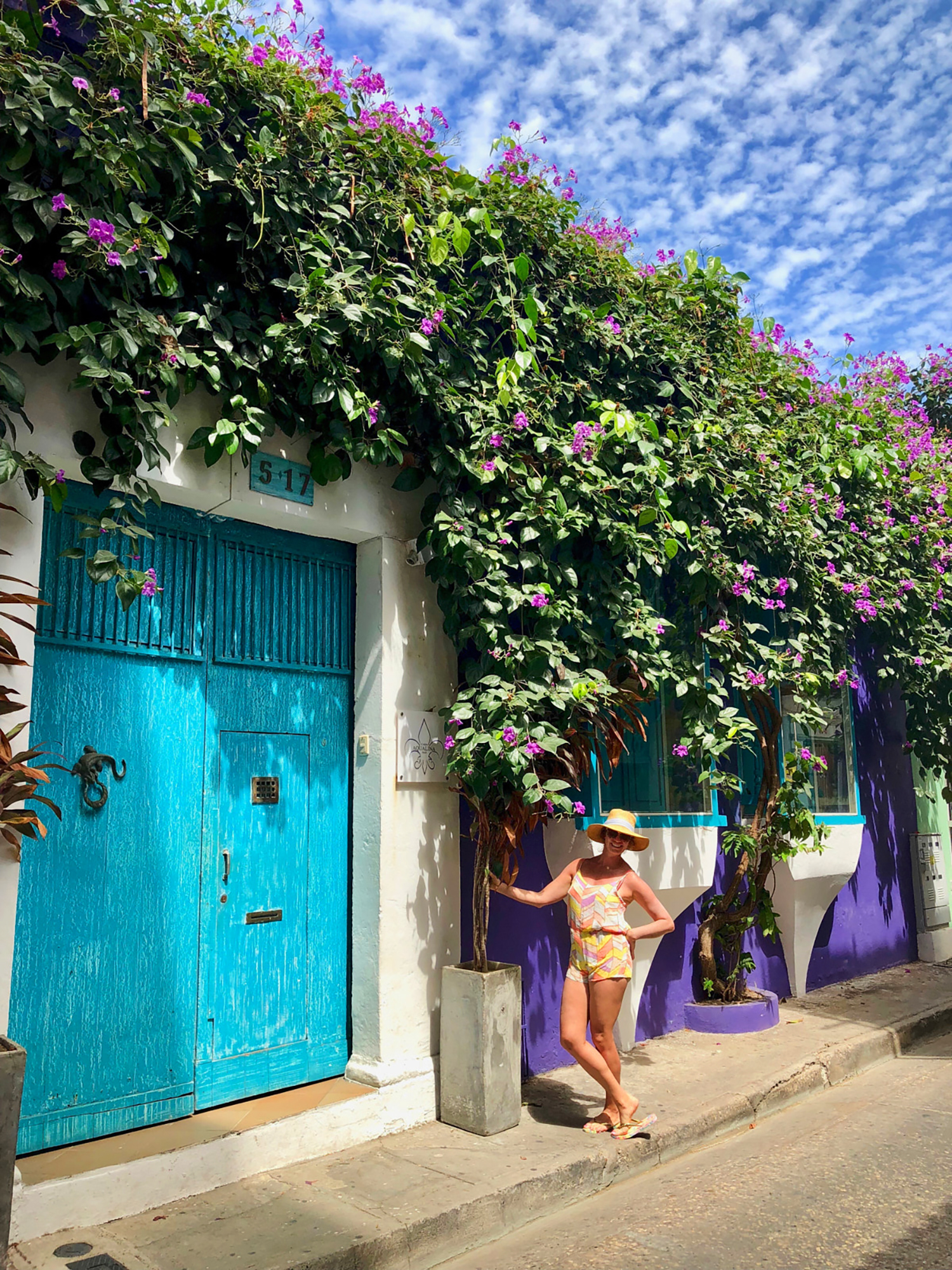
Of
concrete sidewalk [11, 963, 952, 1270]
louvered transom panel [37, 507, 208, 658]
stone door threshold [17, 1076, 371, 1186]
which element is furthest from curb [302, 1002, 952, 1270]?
louvered transom panel [37, 507, 208, 658]

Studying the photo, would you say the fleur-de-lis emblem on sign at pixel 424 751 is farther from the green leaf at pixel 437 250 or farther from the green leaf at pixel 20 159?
the green leaf at pixel 20 159

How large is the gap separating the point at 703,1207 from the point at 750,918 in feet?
10.1

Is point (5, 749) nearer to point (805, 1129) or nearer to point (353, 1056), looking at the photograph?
point (353, 1056)

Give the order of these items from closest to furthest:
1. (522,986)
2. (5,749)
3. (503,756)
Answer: (5,749) < (503,756) < (522,986)

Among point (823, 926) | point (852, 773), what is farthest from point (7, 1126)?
point (852, 773)

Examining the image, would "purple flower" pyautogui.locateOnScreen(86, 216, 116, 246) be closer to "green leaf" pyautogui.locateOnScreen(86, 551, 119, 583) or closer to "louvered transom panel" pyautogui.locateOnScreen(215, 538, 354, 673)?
"green leaf" pyautogui.locateOnScreen(86, 551, 119, 583)

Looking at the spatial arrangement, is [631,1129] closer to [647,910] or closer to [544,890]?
[647,910]

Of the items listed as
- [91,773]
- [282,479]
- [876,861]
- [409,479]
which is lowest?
[876,861]

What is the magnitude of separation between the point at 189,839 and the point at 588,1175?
7.61 feet

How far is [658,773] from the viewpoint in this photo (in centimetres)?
641

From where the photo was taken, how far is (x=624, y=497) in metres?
5.57

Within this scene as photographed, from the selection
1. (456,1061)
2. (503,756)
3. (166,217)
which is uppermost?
(166,217)

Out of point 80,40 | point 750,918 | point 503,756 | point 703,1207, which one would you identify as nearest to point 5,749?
point 503,756

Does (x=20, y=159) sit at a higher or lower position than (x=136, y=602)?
higher
